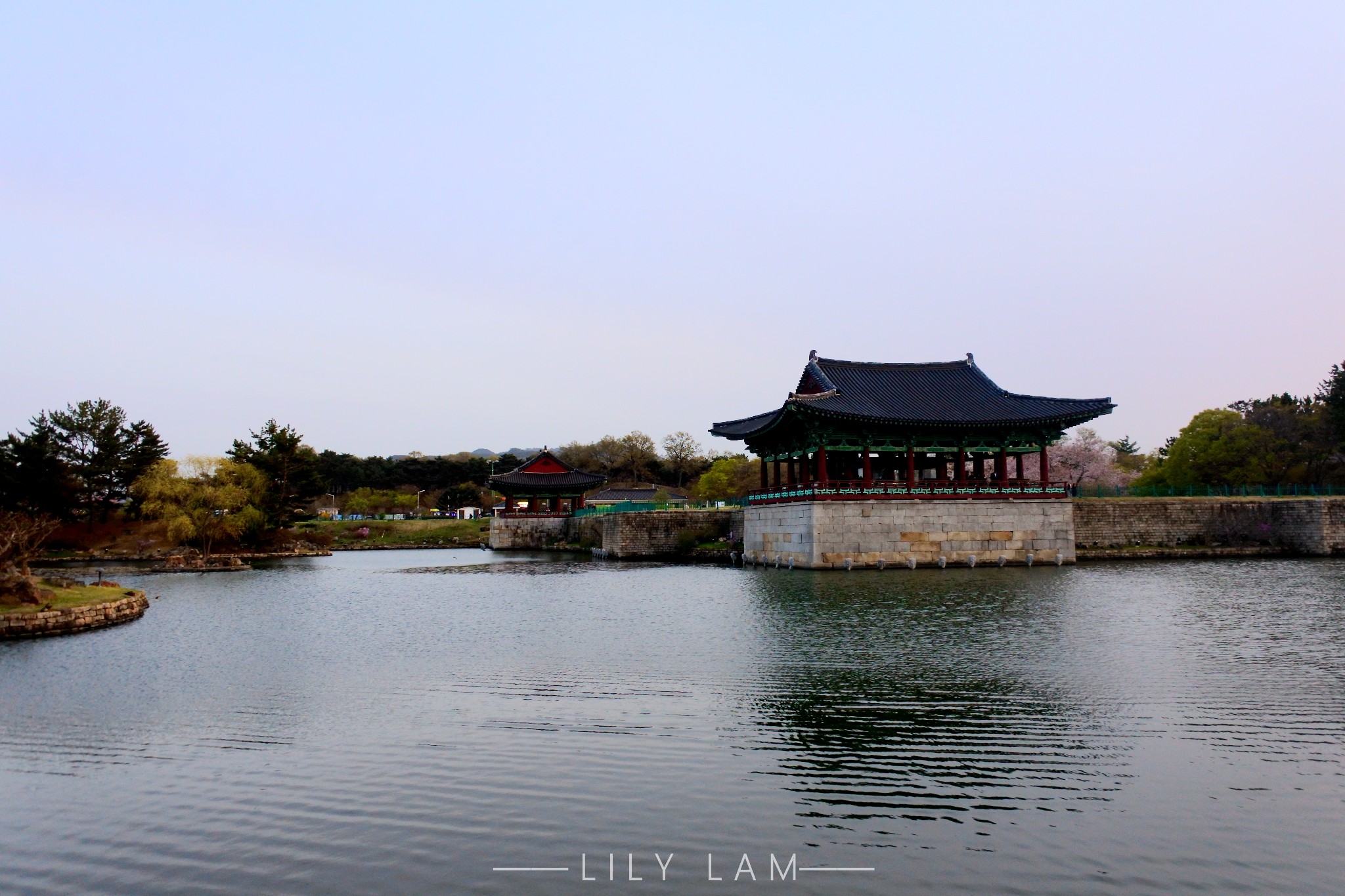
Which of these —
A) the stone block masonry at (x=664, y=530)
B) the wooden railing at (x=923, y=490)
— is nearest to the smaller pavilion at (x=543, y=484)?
the stone block masonry at (x=664, y=530)

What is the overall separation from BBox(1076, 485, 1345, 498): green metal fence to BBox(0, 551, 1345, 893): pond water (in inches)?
955

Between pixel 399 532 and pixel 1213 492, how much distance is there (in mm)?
61459

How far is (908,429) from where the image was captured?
3631 cm

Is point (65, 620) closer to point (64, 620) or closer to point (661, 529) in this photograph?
point (64, 620)

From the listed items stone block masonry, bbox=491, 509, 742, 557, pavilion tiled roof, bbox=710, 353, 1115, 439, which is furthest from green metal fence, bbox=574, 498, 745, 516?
pavilion tiled roof, bbox=710, 353, 1115, 439

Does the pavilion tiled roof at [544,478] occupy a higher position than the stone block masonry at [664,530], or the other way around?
the pavilion tiled roof at [544,478]

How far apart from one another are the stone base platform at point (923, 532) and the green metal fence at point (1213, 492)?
290 inches

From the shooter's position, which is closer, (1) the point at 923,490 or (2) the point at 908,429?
(1) the point at 923,490

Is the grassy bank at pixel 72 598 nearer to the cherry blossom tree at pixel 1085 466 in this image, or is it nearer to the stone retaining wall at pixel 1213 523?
the stone retaining wall at pixel 1213 523

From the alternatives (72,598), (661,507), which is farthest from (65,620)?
(661,507)

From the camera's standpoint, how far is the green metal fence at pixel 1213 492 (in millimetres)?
43344

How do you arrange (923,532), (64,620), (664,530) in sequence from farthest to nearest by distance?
(664,530) < (923,532) < (64,620)

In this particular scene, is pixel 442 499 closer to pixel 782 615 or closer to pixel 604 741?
pixel 782 615

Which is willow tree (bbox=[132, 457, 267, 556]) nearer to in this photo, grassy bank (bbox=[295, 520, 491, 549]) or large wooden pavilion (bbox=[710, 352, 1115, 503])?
grassy bank (bbox=[295, 520, 491, 549])
